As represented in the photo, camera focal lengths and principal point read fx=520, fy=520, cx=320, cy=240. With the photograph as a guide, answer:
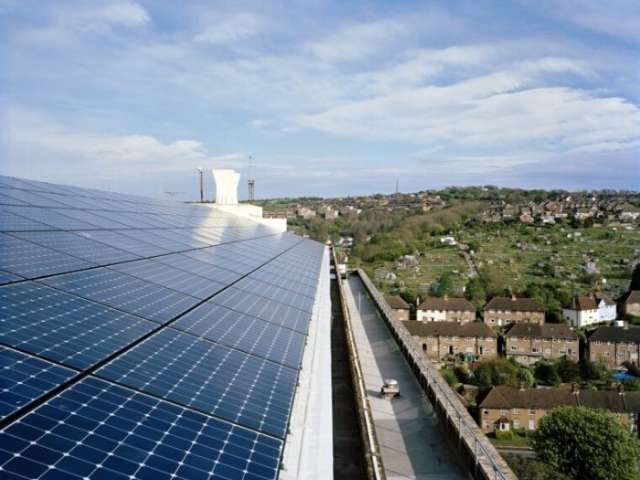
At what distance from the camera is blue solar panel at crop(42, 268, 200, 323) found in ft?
26.4

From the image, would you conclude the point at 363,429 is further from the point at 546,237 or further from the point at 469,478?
the point at 546,237

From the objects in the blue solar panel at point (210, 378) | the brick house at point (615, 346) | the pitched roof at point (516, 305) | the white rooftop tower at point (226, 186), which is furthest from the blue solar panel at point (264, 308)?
the pitched roof at point (516, 305)

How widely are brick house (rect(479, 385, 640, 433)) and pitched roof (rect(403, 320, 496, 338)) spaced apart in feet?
60.1

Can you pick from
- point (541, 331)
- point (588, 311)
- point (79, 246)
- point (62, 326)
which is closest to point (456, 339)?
point (541, 331)

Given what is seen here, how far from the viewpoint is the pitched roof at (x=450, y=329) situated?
62500 millimetres

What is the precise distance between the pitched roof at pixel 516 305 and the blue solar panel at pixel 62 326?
246 ft

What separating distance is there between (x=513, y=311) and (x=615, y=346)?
1454 cm

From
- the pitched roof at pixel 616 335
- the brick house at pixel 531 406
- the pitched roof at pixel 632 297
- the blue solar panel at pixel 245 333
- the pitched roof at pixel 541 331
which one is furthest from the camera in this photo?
the pitched roof at pixel 632 297

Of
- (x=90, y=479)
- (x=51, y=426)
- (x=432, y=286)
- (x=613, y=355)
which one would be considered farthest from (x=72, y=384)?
(x=432, y=286)

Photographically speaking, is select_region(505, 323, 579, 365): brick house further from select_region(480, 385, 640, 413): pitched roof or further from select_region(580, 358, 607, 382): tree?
select_region(480, 385, 640, 413): pitched roof

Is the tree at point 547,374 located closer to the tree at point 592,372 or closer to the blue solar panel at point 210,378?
the tree at point 592,372

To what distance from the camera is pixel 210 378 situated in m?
6.48

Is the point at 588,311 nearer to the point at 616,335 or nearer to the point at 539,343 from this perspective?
the point at 616,335

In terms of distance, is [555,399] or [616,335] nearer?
[555,399]
